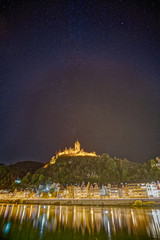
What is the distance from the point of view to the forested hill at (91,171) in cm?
9731

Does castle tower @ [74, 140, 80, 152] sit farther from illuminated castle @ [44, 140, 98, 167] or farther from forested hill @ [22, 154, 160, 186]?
forested hill @ [22, 154, 160, 186]

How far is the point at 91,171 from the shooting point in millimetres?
111812

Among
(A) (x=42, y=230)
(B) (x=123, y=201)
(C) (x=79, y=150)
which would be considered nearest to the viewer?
(A) (x=42, y=230)

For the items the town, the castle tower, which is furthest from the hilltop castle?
the town

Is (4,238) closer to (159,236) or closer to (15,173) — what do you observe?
(159,236)

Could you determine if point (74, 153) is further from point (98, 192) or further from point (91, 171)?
point (98, 192)

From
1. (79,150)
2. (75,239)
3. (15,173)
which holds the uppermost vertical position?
(79,150)

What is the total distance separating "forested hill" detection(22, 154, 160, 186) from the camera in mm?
97312

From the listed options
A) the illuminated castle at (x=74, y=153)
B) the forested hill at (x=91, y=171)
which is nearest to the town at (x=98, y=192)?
the forested hill at (x=91, y=171)

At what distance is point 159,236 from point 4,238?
17.4 metres

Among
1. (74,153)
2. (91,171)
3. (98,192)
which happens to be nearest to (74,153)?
(74,153)

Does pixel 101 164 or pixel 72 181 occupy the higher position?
pixel 101 164

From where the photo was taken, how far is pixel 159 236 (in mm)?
17906

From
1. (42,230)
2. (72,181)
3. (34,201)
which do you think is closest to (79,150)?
(72,181)
